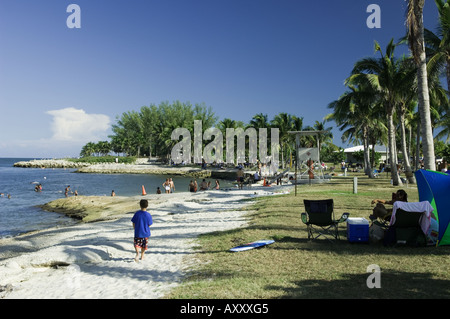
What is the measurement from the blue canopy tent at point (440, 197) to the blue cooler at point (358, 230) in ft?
4.82

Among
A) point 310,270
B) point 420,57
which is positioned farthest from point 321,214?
point 420,57

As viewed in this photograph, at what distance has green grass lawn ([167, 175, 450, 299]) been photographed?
4.54m

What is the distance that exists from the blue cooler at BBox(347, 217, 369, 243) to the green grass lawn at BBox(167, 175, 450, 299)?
0.16 m

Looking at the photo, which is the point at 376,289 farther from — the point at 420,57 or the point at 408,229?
the point at 420,57

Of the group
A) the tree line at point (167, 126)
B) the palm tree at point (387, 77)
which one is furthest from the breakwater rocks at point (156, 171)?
the palm tree at point (387, 77)

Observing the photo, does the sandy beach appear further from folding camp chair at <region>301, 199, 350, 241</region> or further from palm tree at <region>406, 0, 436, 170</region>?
palm tree at <region>406, 0, 436, 170</region>

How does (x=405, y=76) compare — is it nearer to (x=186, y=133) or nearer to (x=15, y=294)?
(x=15, y=294)

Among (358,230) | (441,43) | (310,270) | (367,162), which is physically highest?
(441,43)

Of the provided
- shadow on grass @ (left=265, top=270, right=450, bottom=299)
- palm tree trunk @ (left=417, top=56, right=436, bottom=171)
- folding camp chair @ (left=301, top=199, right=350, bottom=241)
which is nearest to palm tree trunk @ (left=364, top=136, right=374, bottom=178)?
palm tree trunk @ (left=417, top=56, right=436, bottom=171)

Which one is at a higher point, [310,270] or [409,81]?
[409,81]

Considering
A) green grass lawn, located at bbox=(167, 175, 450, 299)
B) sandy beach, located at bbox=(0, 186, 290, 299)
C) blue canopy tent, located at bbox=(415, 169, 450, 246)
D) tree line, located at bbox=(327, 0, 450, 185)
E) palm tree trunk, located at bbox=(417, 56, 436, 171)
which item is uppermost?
tree line, located at bbox=(327, 0, 450, 185)

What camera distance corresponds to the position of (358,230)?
277 inches

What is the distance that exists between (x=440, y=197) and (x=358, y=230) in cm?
191
